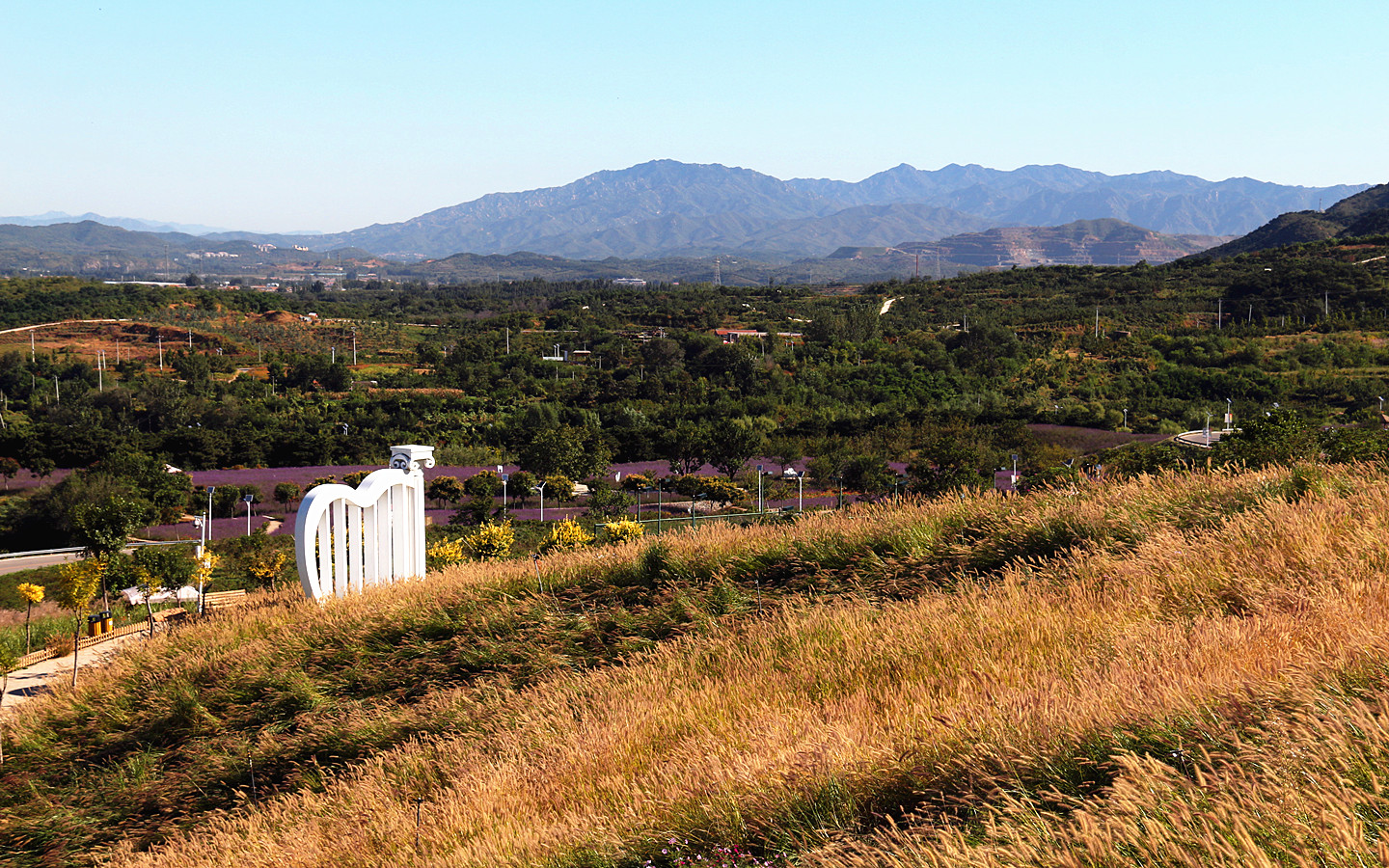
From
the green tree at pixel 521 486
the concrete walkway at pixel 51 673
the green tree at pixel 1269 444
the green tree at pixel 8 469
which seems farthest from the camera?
the green tree at pixel 8 469

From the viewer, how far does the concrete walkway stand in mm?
8439

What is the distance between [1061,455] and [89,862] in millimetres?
29982

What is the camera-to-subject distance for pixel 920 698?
3.95 meters

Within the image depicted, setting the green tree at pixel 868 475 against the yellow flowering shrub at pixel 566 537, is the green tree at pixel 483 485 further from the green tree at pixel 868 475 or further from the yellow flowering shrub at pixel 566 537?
the yellow flowering shrub at pixel 566 537

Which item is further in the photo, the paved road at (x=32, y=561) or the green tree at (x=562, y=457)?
the green tree at (x=562, y=457)

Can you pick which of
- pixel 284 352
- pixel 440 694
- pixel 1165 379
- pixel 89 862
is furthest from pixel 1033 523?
pixel 284 352

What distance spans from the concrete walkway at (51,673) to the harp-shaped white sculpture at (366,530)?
6.86 ft

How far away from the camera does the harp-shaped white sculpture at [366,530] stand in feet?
27.7

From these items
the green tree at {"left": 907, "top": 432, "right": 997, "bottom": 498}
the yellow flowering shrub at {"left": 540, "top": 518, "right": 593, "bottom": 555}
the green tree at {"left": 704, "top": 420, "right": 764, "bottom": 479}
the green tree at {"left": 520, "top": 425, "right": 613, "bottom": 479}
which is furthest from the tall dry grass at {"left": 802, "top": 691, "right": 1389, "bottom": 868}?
the green tree at {"left": 704, "top": 420, "right": 764, "bottom": 479}

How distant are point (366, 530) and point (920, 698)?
676 cm

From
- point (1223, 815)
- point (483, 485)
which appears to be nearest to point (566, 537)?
point (1223, 815)

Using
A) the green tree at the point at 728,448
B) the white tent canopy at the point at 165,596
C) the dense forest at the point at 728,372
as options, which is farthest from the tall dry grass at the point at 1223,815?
the green tree at the point at 728,448

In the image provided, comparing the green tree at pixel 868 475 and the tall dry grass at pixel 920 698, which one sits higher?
the tall dry grass at pixel 920 698

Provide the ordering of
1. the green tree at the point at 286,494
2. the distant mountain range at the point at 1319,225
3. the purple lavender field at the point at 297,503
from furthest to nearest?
the distant mountain range at the point at 1319,225
the green tree at the point at 286,494
the purple lavender field at the point at 297,503
